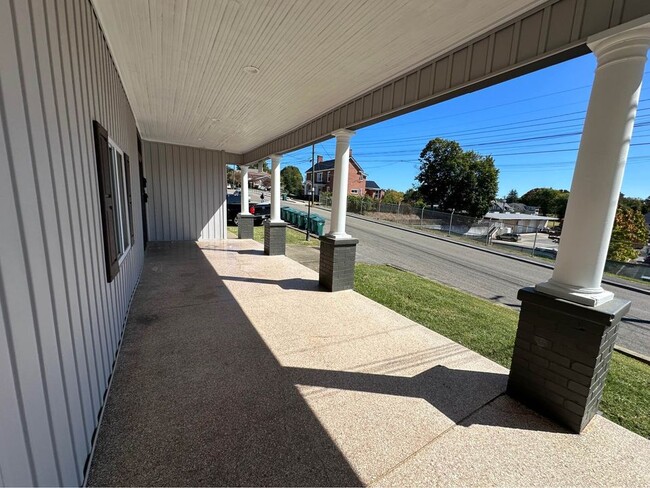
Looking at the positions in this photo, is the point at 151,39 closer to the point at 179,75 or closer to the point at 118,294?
the point at 179,75

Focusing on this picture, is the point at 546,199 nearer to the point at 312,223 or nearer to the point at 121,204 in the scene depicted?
the point at 312,223

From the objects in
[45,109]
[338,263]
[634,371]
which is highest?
[45,109]

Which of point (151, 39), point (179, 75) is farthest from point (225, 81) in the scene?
point (151, 39)

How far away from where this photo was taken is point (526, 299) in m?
2.34

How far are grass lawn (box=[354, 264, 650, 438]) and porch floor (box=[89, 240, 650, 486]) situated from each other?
313mm

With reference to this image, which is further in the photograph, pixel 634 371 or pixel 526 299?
pixel 634 371

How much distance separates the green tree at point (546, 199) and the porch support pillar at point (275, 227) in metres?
52.4

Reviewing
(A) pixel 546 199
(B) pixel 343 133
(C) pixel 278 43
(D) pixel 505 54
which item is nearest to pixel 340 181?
(B) pixel 343 133

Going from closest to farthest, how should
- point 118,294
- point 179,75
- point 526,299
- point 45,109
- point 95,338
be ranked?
point 45,109 → point 95,338 → point 526,299 → point 118,294 → point 179,75

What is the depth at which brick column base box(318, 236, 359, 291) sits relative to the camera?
497 centimetres

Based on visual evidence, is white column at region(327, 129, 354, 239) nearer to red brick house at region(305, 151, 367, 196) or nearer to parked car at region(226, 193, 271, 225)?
parked car at region(226, 193, 271, 225)

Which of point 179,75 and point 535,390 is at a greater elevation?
point 179,75

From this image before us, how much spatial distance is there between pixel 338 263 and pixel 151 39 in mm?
3697

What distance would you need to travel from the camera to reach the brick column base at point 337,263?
16.3 feet
